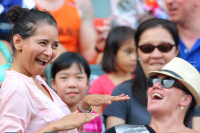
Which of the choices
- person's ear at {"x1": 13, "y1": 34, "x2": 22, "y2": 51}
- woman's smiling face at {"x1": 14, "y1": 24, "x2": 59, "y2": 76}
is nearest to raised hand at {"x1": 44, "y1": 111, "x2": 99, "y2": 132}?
woman's smiling face at {"x1": 14, "y1": 24, "x2": 59, "y2": 76}

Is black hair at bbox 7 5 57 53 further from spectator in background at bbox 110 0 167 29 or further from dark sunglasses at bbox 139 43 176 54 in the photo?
spectator in background at bbox 110 0 167 29

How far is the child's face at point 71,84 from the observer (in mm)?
2834

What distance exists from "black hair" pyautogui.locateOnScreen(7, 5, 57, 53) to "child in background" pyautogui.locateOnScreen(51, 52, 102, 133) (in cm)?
107

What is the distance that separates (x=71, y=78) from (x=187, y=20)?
1.54 meters

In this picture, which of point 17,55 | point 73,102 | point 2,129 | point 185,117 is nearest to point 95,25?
point 73,102

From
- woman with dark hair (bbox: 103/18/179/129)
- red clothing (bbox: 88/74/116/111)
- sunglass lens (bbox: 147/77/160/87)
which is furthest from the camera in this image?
red clothing (bbox: 88/74/116/111)

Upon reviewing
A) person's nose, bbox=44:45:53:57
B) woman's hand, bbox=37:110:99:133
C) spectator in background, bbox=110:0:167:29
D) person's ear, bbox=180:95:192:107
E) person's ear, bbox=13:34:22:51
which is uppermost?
spectator in background, bbox=110:0:167:29

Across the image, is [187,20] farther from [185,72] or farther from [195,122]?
[195,122]

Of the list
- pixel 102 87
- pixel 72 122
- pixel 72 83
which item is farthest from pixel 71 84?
pixel 72 122

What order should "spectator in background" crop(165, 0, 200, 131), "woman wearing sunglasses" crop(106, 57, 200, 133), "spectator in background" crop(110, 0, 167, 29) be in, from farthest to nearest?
"spectator in background" crop(110, 0, 167, 29), "spectator in background" crop(165, 0, 200, 131), "woman wearing sunglasses" crop(106, 57, 200, 133)

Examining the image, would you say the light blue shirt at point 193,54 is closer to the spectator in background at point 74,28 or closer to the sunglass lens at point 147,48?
the sunglass lens at point 147,48

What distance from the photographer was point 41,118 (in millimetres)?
1670

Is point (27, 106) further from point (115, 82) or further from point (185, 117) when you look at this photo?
point (115, 82)

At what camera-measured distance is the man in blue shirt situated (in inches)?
131
